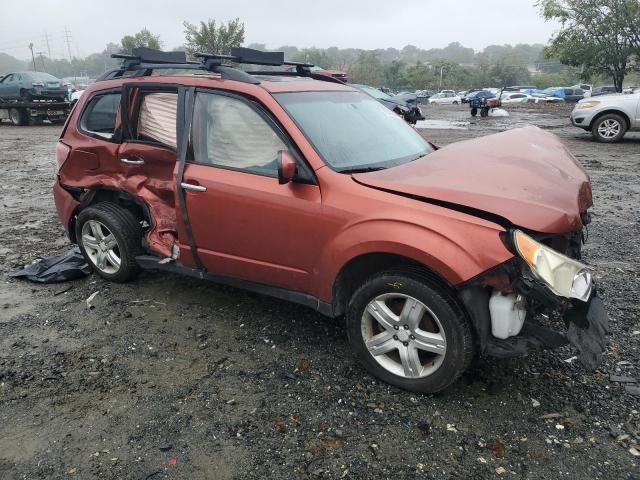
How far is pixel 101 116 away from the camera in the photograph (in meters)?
4.52

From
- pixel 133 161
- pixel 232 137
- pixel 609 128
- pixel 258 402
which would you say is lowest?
pixel 258 402

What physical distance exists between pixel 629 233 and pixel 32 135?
1821 cm

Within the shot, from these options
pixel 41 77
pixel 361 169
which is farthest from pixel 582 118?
pixel 41 77

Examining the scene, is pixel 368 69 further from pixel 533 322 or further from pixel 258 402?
pixel 258 402

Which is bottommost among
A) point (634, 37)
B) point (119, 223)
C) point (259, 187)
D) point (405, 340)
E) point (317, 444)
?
point (317, 444)

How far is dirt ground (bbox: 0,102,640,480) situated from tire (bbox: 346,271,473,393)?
5.4 inches

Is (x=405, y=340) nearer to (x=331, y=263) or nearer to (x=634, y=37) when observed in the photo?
(x=331, y=263)

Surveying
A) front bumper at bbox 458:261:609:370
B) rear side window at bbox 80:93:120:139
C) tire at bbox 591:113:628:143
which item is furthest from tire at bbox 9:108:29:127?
front bumper at bbox 458:261:609:370

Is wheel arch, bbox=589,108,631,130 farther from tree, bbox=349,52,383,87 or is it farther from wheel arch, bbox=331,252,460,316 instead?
tree, bbox=349,52,383,87

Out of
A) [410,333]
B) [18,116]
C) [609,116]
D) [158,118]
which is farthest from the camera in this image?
[18,116]

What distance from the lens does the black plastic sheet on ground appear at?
15.5ft

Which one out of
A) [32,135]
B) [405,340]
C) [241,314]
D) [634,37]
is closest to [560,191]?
[405,340]

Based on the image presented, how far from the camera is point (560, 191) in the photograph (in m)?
3.01

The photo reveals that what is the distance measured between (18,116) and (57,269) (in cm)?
2004
